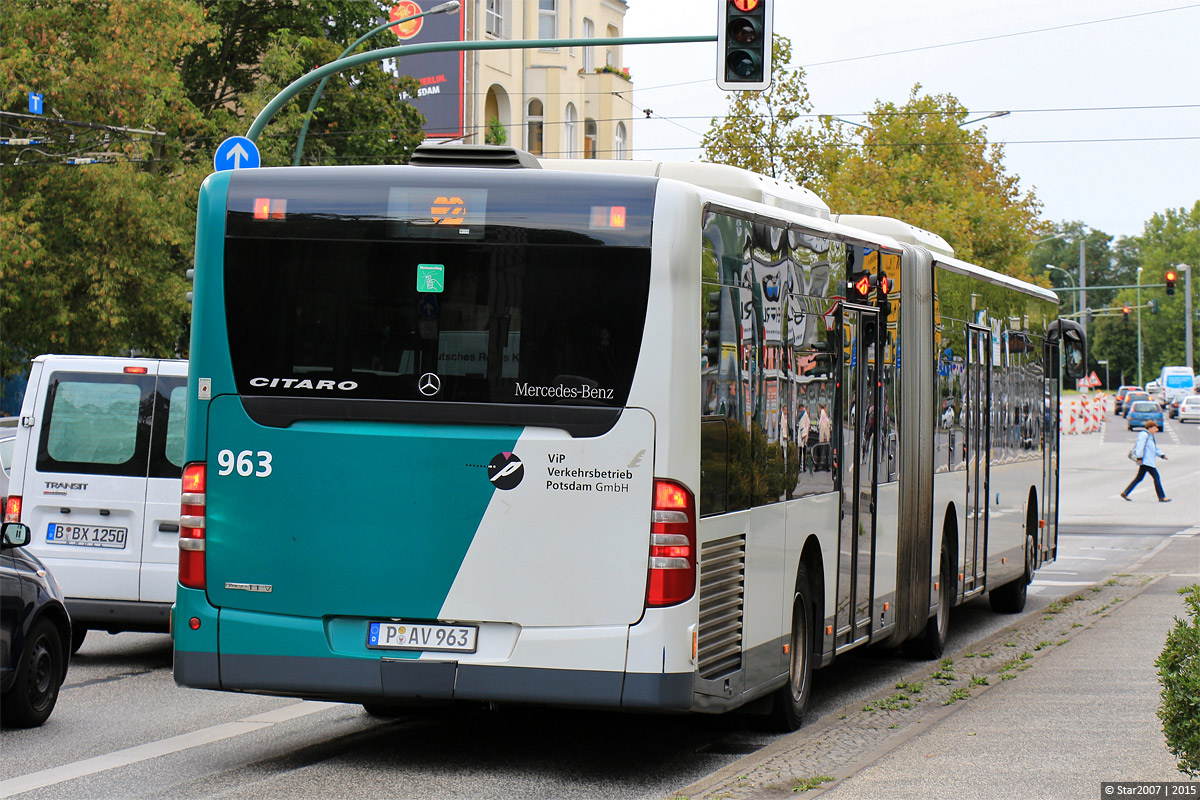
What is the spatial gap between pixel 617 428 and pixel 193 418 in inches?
80.7

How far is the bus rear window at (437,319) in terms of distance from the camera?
7.74 metres

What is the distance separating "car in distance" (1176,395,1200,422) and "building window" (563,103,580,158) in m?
47.0

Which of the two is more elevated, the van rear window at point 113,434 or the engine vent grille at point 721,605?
the van rear window at point 113,434

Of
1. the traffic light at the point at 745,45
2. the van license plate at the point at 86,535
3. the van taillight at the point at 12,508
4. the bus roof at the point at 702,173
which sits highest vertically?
the traffic light at the point at 745,45

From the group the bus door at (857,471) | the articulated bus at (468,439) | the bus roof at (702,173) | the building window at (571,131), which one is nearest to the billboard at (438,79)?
the building window at (571,131)

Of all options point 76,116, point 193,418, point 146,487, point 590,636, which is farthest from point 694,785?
point 76,116

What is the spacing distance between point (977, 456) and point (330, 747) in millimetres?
7693

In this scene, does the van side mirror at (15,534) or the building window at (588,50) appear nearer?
the van side mirror at (15,534)

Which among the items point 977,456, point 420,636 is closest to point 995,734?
point 420,636

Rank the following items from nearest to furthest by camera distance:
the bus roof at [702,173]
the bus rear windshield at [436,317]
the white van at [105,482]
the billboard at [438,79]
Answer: the bus rear windshield at [436,317]
the bus roof at [702,173]
the white van at [105,482]
the billboard at [438,79]

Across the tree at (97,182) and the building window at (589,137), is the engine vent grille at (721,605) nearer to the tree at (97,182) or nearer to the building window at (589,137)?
the tree at (97,182)

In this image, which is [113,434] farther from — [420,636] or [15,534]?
[420,636]

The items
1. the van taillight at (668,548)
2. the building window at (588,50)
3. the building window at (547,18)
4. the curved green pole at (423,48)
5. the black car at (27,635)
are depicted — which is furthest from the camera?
the building window at (588,50)

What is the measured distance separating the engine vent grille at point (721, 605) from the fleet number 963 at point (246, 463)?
82.0 inches
